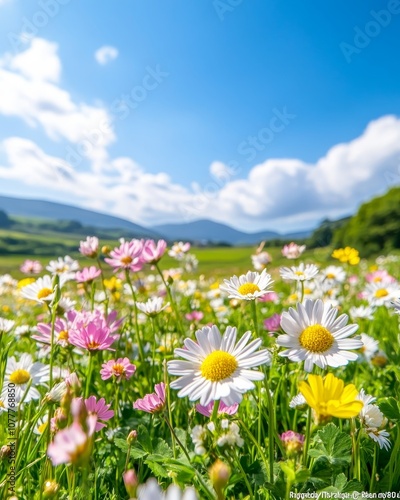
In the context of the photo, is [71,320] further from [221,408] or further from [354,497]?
[354,497]

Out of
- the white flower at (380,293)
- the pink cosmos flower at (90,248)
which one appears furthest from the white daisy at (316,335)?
the white flower at (380,293)

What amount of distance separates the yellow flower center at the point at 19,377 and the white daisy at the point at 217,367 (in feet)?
2.41

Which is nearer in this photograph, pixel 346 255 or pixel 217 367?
pixel 217 367

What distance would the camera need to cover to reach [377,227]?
31156mm

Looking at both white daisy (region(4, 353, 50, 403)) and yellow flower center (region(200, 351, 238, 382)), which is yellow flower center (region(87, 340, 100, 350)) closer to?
white daisy (region(4, 353, 50, 403))

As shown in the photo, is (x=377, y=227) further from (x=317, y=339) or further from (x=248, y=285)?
(x=317, y=339)

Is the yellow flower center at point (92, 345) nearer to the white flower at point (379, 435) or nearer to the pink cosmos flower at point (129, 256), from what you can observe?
the pink cosmos flower at point (129, 256)

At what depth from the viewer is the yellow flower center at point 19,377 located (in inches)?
54.9

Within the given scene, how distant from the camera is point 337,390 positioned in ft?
2.56

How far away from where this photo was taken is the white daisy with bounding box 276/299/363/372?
99 cm

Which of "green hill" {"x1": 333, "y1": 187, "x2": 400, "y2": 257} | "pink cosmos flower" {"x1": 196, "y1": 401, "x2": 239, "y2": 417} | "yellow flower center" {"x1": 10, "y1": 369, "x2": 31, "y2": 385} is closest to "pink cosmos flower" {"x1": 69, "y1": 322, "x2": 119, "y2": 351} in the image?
"yellow flower center" {"x1": 10, "y1": 369, "x2": 31, "y2": 385}

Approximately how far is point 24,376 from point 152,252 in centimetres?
71

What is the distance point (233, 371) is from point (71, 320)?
876 mm

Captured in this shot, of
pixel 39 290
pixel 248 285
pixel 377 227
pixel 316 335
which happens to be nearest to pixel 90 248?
pixel 39 290
